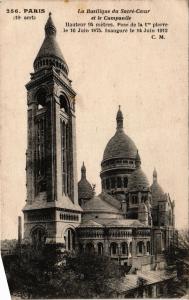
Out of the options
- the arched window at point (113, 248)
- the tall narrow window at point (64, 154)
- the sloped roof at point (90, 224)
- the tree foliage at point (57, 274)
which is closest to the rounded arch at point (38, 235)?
the tree foliage at point (57, 274)

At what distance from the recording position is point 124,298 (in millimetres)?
11805

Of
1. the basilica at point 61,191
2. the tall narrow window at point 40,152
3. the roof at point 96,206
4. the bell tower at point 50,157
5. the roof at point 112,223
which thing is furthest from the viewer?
the roof at point 96,206

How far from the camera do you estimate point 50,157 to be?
16.4 meters

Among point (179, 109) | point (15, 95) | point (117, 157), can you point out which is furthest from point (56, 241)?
point (117, 157)

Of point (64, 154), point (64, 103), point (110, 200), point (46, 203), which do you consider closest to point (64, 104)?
point (64, 103)

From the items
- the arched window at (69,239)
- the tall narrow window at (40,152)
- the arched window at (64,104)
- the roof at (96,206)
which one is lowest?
the arched window at (69,239)

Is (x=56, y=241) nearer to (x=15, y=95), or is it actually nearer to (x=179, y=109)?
(x=15, y=95)

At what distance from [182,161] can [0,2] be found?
7.09 m

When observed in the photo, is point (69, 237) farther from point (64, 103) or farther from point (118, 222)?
point (64, 103)

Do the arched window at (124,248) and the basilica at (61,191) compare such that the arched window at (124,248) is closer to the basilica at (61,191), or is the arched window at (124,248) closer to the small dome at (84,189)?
the basilica at (61,191)

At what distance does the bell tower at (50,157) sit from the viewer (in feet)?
50.5

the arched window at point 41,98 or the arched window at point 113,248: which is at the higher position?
the arched window at point 41,98

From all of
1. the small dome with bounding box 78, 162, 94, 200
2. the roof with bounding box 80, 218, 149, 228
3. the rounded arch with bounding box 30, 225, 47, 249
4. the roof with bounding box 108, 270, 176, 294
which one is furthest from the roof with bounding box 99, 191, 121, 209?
the roof with bounding box 108, 270, 176, 294

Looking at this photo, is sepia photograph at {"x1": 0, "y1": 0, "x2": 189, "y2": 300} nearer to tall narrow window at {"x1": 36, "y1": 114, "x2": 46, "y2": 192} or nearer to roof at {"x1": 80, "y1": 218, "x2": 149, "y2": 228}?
tall narrow window at {"x1": 36, "y1": 114, "x2": 46, "y2": 192}
